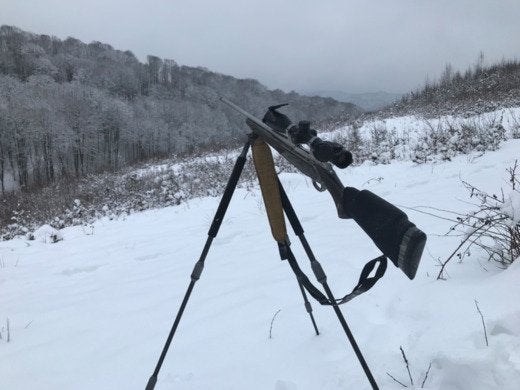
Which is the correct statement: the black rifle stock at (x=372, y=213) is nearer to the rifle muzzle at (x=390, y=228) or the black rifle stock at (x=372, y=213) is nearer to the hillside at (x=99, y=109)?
the rifle muzzle at (x=390, y=228)

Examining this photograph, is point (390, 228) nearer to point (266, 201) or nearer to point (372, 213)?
point (372, 213)

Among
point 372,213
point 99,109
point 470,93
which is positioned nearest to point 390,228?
point 372,213

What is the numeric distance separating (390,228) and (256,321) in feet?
4.79

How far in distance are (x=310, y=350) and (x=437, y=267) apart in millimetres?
1162

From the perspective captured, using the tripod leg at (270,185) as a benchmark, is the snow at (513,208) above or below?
below

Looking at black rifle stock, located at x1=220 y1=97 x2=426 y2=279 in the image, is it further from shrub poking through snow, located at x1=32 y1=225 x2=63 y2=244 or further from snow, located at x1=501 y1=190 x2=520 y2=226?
shrub poking through snow, located at x1=32 y1=225 x2=63 y2=244

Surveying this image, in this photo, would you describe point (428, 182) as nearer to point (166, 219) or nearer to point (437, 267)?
point (437, 267)

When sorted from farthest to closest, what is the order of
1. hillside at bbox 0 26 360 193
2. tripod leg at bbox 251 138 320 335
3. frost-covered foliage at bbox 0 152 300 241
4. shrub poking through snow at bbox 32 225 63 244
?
hillside at bbox 0 26 360 193 < frost-covered foliage at bbox 0 152 300 241 < shrub poking through snow at bbox 32 225 63 244 < tripod leg at bbox 251 138 320 335

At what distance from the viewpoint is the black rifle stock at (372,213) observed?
1.17 metres

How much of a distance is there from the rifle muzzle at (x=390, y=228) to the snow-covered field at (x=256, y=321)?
0.67 meters

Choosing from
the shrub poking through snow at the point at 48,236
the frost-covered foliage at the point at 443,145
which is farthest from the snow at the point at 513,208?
the shrub poking through snow at the point at 48,236

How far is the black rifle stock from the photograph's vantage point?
3.84 feet

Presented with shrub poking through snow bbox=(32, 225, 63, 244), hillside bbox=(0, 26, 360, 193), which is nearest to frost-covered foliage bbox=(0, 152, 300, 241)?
shrub poking through snow bbox=(32, 225, 63, 244)

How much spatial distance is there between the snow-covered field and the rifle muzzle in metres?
0.67
